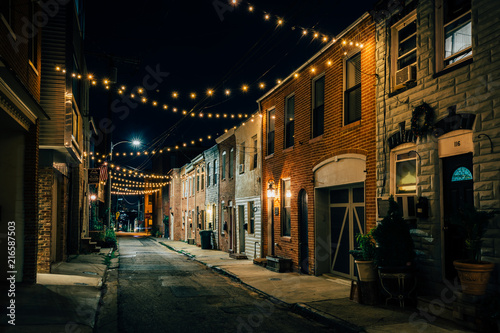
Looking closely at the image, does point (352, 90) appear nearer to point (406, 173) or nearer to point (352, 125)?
point (352, 125)

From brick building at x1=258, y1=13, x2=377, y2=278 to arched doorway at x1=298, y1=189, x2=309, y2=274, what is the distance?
32 mm

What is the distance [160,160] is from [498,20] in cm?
6272

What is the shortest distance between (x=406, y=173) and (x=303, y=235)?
5616mm

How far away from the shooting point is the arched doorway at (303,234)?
14.0 meters

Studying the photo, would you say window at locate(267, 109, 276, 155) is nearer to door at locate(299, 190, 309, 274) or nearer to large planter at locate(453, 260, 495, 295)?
door at locate(299, 190, 309, 274)

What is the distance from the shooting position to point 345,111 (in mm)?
12062

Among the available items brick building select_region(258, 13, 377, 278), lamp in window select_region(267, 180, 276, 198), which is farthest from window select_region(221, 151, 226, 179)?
lamp in window select_region(267, 180, 276, 198)

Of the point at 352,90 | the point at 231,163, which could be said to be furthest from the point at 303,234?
the point at 231,163

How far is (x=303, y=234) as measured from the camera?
47.2 ft

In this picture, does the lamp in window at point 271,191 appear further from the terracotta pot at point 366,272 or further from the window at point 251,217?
the terracotta pot at point 366,272

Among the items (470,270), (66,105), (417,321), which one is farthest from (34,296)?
(470,270)

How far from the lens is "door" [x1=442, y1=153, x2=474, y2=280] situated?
781 cm

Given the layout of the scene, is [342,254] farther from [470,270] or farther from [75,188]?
[75,188]

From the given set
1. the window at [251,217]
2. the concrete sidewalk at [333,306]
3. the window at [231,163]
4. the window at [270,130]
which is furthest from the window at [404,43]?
the window at [231,163]
